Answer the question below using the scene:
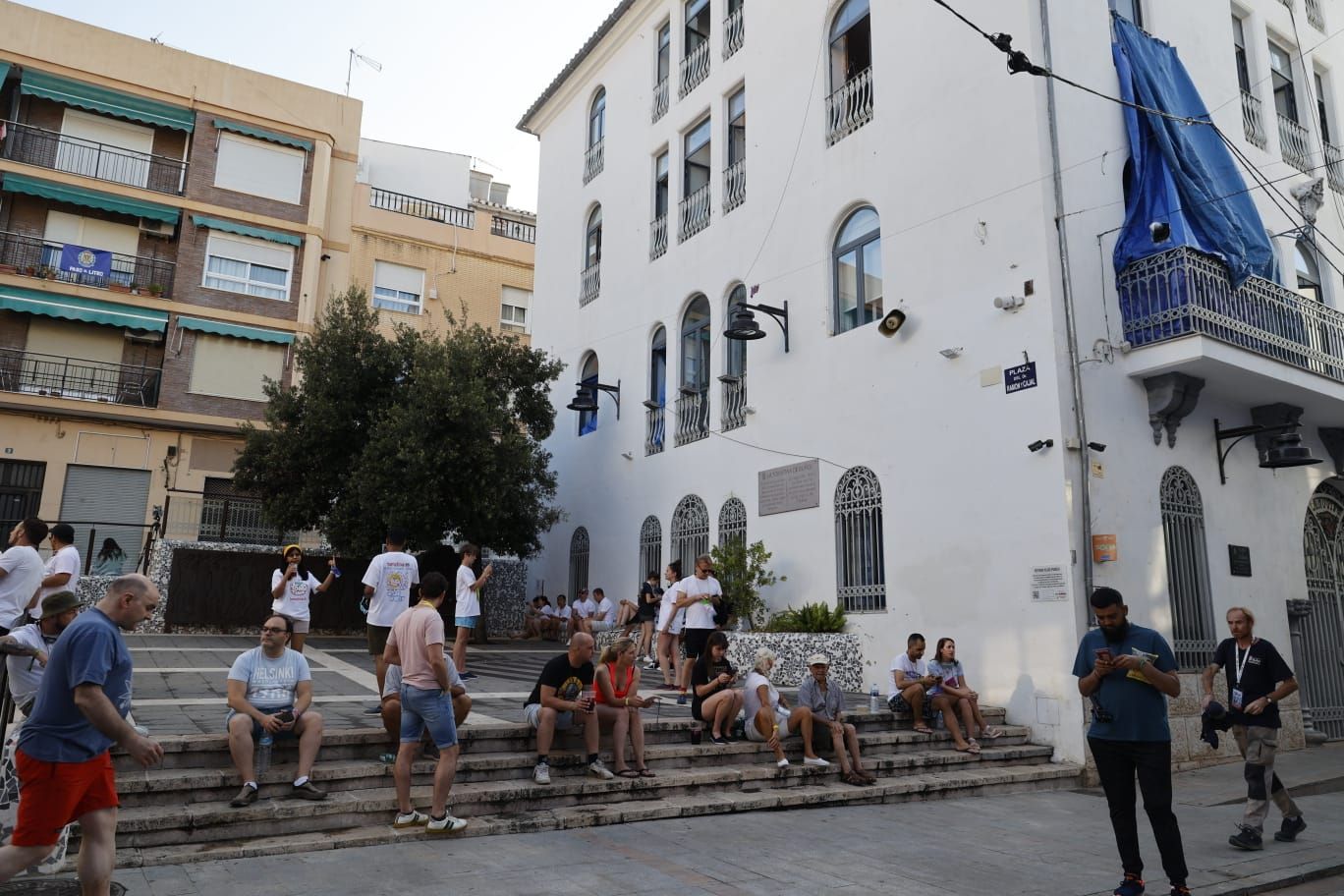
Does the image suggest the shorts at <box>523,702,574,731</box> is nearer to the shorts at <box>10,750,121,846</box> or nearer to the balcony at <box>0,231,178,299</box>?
the shorts at <box>10,750,121,846</box>

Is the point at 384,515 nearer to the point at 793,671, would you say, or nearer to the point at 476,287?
the point at 793,671

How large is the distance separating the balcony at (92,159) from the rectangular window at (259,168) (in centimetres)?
109

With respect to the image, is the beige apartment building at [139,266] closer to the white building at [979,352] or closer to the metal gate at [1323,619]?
the white building at [979,352]

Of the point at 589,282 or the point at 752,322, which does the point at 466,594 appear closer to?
the point at 752,322

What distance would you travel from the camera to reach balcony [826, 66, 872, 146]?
1421 cm

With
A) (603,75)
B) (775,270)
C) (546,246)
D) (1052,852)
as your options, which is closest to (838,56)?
(775,270)

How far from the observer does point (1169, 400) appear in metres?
11.4

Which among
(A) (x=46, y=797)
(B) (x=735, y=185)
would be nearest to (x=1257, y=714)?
(A) (x=46, y=797)

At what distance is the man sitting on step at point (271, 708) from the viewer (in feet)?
21.5

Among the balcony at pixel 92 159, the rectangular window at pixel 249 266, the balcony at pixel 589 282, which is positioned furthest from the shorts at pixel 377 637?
the balcony at pixel 92 159

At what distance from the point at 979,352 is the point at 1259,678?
5417mm

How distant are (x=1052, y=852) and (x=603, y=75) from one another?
19868 mm

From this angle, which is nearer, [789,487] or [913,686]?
[913,686]

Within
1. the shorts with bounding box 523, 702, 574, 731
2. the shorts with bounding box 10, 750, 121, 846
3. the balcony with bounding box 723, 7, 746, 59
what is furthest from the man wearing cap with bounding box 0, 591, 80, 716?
the balcony with bounding box 723, 7, 746, 59
